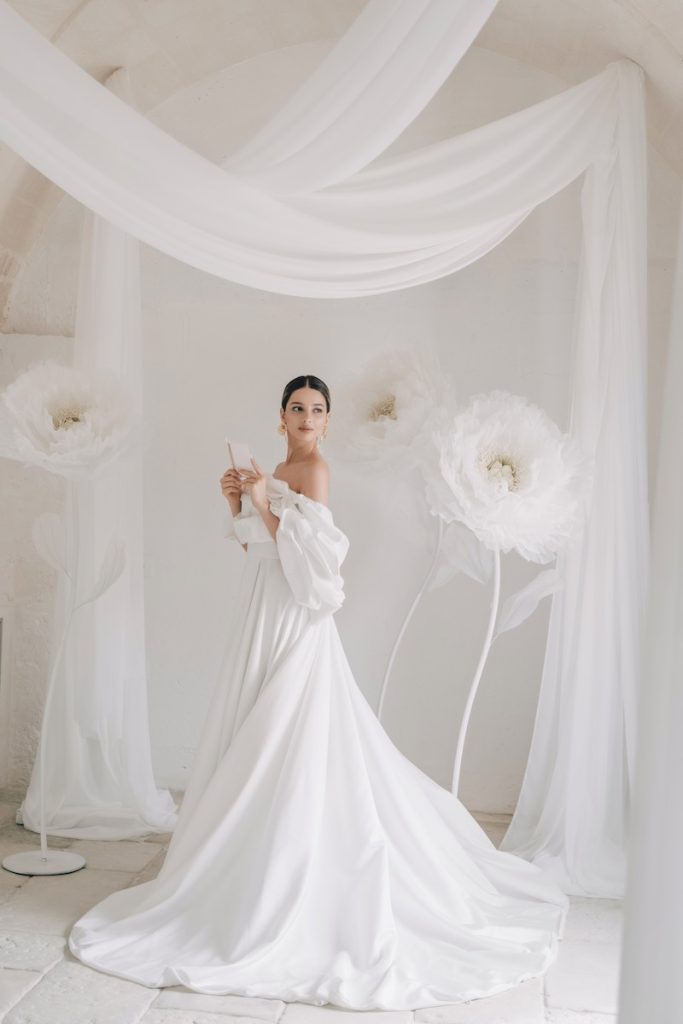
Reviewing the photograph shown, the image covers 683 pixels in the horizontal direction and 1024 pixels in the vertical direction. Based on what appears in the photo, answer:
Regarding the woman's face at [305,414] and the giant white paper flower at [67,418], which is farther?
the giant white paper flower at [67,418]

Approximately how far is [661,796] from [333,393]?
3.68 metres

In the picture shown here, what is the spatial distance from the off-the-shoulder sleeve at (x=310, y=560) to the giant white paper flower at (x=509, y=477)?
498 mm

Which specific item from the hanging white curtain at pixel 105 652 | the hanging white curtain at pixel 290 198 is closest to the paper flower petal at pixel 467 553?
the hanging white curtain at pixel 290 198

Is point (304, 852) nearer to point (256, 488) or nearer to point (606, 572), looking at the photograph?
point (256, 488)

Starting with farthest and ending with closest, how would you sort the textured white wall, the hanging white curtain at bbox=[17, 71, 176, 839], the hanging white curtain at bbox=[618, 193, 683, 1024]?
the textured white wall → the hanging white curtain at bbox=[17, 71, 176, 839] → the hanging white curtain at bbox=[618, 193, 683, 1024]

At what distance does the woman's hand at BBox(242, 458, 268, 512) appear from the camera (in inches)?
150

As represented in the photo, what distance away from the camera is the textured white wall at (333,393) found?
17.2ft

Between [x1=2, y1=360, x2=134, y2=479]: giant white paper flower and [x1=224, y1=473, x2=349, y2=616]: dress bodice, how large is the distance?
891 mm

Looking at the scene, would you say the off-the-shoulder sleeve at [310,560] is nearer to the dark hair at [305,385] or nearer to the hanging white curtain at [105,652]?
the dark hair at [305,385]

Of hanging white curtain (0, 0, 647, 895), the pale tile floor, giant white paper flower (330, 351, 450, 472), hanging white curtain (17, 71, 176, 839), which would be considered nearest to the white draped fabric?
hanging white curtain (0, 0, 647, 895)

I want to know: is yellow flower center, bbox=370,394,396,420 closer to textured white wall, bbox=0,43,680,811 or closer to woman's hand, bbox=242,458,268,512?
textured white wall, bbox=0,43,680,811

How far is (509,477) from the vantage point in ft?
12.9

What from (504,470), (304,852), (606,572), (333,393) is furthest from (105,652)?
(606,572)

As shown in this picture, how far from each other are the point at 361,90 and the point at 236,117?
2702 mm
